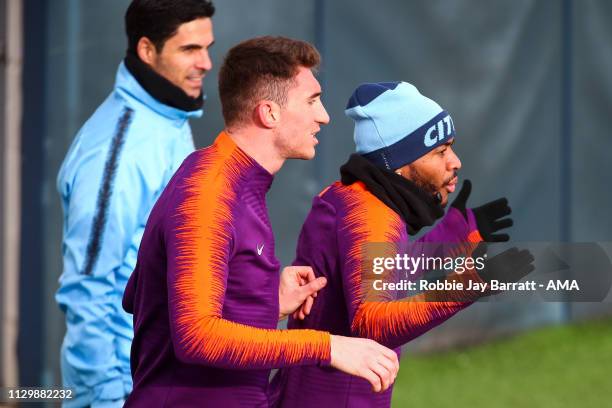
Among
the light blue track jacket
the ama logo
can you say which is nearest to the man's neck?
the ama logo

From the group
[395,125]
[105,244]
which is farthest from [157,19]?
[395,125]

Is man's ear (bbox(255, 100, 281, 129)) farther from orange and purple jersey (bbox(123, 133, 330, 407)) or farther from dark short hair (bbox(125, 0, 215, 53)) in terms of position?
dark short hair (bbox(125, 0, 215, 53))

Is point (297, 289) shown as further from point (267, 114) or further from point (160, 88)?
point (160, 88)

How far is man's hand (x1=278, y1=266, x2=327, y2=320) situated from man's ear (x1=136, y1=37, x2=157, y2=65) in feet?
5.03

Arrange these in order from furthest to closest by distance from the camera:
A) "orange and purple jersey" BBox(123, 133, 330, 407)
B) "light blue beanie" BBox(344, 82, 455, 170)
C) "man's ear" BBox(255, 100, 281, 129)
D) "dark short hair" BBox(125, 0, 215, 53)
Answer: "dark short hair" BBox(125, 0, 215, 53), "light blue beanie" BBox(344, 82, 455, 170), "man's ear" BBox(255, 100, 281, 129), "orange and purple jersey" BBox(123, 133, 330, 407)

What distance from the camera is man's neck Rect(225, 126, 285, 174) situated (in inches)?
127

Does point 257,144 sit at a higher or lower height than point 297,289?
higher

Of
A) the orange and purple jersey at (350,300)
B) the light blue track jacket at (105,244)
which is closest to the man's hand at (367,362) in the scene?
the orange and purple jersey at (350,300)

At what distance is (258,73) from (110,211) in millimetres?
1158

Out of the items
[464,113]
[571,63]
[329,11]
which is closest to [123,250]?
[329,11]

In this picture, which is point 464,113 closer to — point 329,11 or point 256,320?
→ point 329,11

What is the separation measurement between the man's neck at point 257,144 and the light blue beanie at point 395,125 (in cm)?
54

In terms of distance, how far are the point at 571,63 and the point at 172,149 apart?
4496 millimetres

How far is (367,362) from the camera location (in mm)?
2957
